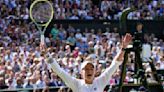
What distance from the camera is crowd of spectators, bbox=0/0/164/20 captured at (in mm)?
20409

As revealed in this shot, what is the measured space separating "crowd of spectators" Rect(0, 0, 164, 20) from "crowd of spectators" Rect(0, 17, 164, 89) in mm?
733

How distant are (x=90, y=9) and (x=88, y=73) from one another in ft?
51.8

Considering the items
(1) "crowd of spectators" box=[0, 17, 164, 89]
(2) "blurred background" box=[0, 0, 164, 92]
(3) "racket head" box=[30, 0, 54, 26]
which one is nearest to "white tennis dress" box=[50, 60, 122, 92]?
(3) "racket head" box=[30, 0, 54, 26]

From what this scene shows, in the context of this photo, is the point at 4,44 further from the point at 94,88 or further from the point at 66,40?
the point at 94,88

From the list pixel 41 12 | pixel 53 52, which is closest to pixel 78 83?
pixel 41 12

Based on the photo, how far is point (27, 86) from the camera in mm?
14664

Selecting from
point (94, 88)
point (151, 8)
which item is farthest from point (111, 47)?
point (94, 88)

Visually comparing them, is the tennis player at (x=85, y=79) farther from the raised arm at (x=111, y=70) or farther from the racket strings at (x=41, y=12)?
the racket strings at (x=41, y=12)

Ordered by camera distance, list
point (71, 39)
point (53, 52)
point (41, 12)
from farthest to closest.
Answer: point (71, 39), point (53, 52), point (41, 12)

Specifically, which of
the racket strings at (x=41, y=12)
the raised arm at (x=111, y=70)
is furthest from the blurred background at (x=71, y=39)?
the raised arm at (x=111, y=70)

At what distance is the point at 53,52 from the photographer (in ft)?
57.0

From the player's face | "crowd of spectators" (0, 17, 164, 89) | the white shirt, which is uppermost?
the player's face

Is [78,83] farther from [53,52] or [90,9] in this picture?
[90,9]

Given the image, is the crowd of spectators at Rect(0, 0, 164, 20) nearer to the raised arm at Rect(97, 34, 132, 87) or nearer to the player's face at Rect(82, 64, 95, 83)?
the raised arm at Rect(97, 34, 132, 87)
